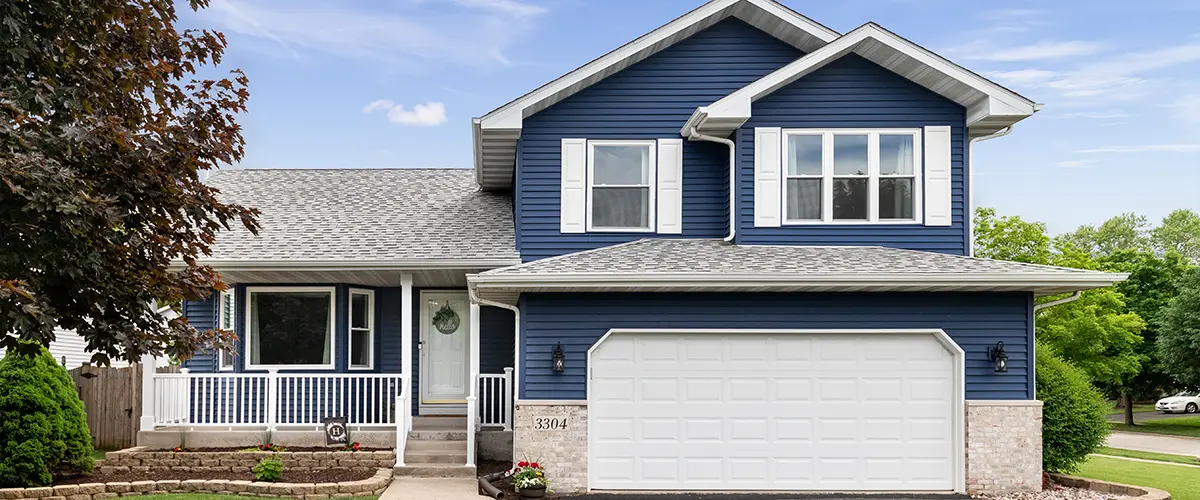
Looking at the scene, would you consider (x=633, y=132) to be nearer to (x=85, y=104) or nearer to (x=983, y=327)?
(x=983, y=327)

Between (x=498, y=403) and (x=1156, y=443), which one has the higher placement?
(x=498, y=403)

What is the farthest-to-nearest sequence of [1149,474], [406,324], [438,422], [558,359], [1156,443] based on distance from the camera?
[1156,443], [1149,474], [438,422], [406,324], [558,359]

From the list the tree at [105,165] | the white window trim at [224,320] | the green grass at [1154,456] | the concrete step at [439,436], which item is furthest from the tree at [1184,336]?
the tree at [105,165]

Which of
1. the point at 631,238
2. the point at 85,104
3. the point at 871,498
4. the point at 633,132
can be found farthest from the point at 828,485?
the point at 85,104

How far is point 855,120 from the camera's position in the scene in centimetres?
1299

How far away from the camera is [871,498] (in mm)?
11859

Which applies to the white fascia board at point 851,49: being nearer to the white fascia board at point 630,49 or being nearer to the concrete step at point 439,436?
the white fascia board at point 630,49

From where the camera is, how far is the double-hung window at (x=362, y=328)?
604 inches

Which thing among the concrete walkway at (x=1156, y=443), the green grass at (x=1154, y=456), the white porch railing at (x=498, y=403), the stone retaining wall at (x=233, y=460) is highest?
the white porch railing at (x=498, y=403)

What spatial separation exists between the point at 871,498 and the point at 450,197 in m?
8.19

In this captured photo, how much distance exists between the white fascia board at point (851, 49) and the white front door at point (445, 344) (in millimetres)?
5492

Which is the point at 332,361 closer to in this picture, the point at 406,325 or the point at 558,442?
the point at 406,325

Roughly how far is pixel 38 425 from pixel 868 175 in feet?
35.4

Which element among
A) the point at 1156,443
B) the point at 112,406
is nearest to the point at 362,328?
the point at 112,406
